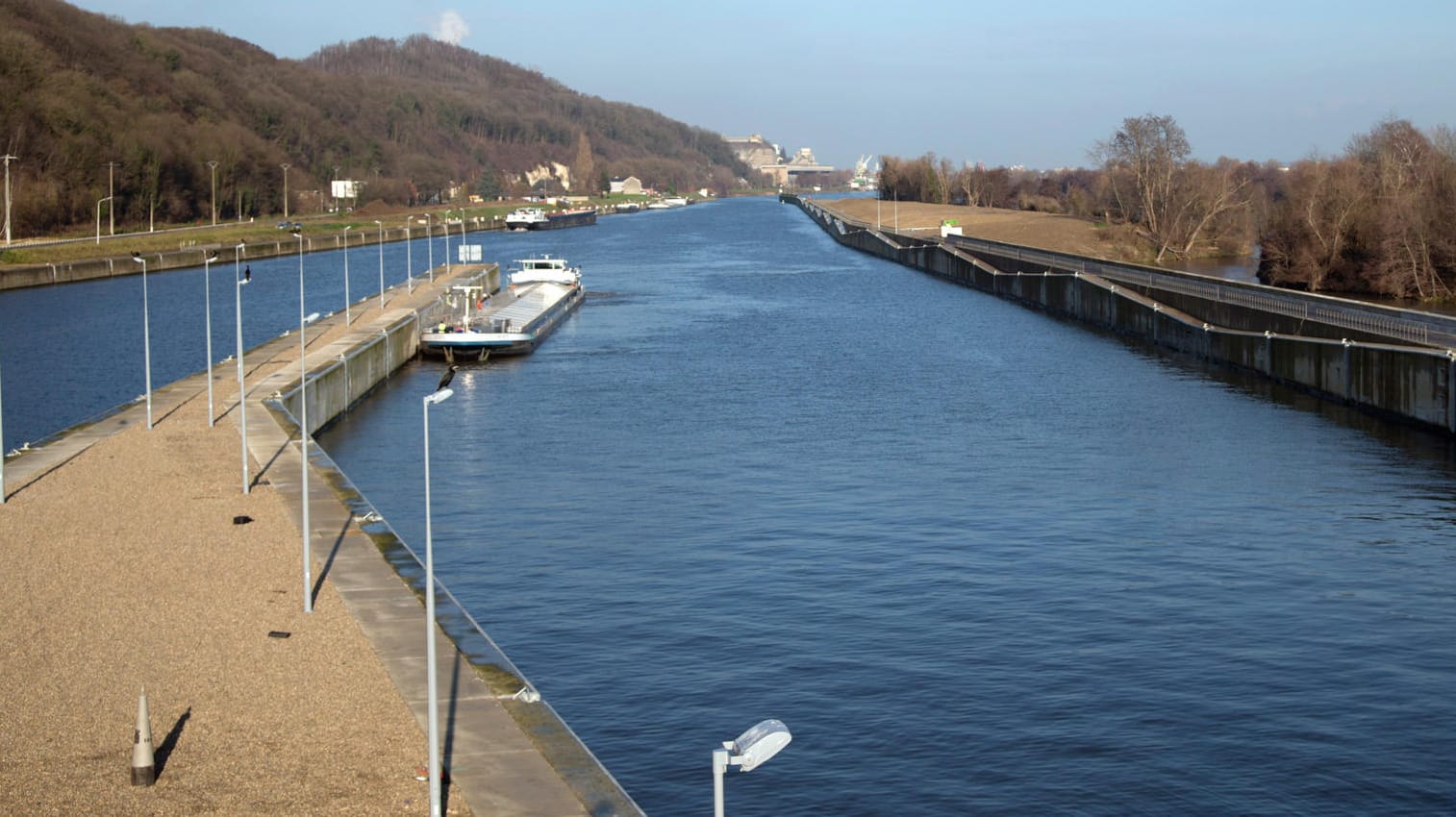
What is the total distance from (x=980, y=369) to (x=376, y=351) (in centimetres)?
1930

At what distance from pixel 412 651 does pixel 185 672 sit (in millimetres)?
2451

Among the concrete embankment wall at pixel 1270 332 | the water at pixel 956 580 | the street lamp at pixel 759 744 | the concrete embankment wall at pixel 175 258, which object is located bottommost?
the water at pixel 956 580

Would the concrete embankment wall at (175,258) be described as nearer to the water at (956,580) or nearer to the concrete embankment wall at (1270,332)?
the water at (956,580)

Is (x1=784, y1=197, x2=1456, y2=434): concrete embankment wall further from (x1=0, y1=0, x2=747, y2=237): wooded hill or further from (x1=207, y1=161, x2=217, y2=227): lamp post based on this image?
(x1=207, y1=161, x2=217, y2=227): lamp post

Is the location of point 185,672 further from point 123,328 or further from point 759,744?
point 123,328

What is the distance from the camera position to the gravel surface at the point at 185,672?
14.0m

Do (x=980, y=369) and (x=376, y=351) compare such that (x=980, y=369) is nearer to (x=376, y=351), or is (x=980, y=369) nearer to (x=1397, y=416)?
(x=1397, y=416)

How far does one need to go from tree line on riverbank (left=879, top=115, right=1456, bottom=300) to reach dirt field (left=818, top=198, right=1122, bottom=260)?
1.77 m

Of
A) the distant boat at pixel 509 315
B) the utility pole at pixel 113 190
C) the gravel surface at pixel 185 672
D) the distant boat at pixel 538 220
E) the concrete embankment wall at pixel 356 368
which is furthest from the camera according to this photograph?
the distant boat at pixel 538 220

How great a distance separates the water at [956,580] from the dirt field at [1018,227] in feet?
194

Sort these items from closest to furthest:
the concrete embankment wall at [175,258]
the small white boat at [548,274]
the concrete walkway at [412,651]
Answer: the concrete walkway at [412,651] < the small white boat at [548,274] < the concrete embankment wall at [175,258]

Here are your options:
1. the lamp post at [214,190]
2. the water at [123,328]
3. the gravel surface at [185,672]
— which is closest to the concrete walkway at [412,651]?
the gravel surface at [185,672]

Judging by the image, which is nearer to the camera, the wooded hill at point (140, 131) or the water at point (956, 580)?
the water at point (956, 580)

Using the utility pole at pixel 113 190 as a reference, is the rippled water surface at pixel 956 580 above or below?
below
